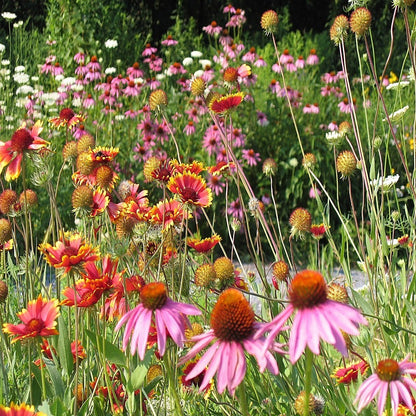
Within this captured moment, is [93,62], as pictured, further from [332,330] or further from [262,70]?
[332,330]

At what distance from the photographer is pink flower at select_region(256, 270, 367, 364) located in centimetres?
74

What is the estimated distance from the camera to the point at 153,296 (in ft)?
3.10

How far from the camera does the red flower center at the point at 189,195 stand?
1.47 meters

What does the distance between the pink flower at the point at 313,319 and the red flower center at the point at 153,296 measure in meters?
0.18

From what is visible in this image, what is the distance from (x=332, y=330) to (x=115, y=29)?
7391 millimetres

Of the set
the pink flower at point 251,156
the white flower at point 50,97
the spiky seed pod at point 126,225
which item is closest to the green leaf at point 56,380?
the spiky seed pod at point 126,225

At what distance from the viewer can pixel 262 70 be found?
6.49 metres

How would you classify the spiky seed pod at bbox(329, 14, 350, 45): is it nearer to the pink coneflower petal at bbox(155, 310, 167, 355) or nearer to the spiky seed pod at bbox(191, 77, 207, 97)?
the spiky seed pod at bbox(191, 77, 207, 97)

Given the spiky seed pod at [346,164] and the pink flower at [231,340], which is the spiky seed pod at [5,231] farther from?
the pink flower at [231,340]

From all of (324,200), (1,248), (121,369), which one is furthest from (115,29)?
(121,369)

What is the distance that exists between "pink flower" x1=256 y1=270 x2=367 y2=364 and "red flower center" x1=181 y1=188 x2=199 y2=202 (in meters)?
0.67

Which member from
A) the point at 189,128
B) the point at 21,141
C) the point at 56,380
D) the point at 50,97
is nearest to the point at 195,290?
the point at 56,380

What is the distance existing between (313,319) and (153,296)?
0.85ft

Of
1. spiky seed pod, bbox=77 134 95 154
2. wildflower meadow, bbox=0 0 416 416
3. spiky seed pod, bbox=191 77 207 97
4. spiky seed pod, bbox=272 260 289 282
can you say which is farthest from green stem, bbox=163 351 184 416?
spiky seed pod, bbox=191 77 207 97
